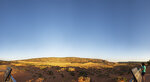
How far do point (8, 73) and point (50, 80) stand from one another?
1148 cm

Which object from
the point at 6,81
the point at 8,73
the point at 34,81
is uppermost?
the point at 8,73

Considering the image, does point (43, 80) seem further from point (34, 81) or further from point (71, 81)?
point (71, 81)

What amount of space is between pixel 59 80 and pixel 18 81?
5153 mm

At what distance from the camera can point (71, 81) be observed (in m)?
Answer: 16.6

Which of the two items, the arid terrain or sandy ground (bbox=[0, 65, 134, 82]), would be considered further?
the arid terrain

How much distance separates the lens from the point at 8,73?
5.66m

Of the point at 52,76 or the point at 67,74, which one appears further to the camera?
the point at 67,74

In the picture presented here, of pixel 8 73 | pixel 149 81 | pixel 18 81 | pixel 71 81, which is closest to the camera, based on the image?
pixel 8 73

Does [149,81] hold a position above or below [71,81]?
above

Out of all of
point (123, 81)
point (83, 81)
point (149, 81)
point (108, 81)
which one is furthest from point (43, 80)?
point (149, 81)

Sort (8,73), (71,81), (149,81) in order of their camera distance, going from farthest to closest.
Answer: (71,81)
(149,81)
(8,73)

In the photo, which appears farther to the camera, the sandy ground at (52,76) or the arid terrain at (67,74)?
the arid terrain at (67,74)

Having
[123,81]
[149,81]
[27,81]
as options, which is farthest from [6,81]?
[123,81]

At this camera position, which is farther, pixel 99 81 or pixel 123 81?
pixel 99 81
